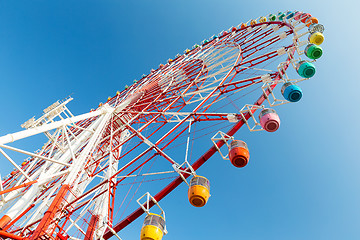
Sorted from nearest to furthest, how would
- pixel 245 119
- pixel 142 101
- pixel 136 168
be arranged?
pixel 245 119 → pixel 136 168 → pixel 142 101

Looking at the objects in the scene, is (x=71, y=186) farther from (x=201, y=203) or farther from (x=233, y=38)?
(x=233, y=38)

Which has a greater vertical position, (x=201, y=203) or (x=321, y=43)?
(x=321, y=43)

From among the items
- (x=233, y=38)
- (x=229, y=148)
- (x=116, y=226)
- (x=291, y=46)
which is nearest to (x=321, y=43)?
(x=291, y=46)

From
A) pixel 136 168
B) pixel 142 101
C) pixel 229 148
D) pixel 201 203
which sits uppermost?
pixel 142 101

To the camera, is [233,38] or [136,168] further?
[233,38]

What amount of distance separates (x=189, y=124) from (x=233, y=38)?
35.9ft

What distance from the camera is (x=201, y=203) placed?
19.5 feet

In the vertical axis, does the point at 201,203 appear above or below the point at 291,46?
below

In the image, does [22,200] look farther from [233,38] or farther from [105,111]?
[233,38]

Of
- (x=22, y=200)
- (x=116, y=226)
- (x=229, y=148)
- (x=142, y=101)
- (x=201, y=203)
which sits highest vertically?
(x=142, y=101)

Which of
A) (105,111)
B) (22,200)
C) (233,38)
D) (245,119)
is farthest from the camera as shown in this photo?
(233,38)

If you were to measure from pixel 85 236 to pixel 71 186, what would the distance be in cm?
253

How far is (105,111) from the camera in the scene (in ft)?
36.8

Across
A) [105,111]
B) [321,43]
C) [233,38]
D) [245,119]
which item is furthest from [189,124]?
[233,38]
